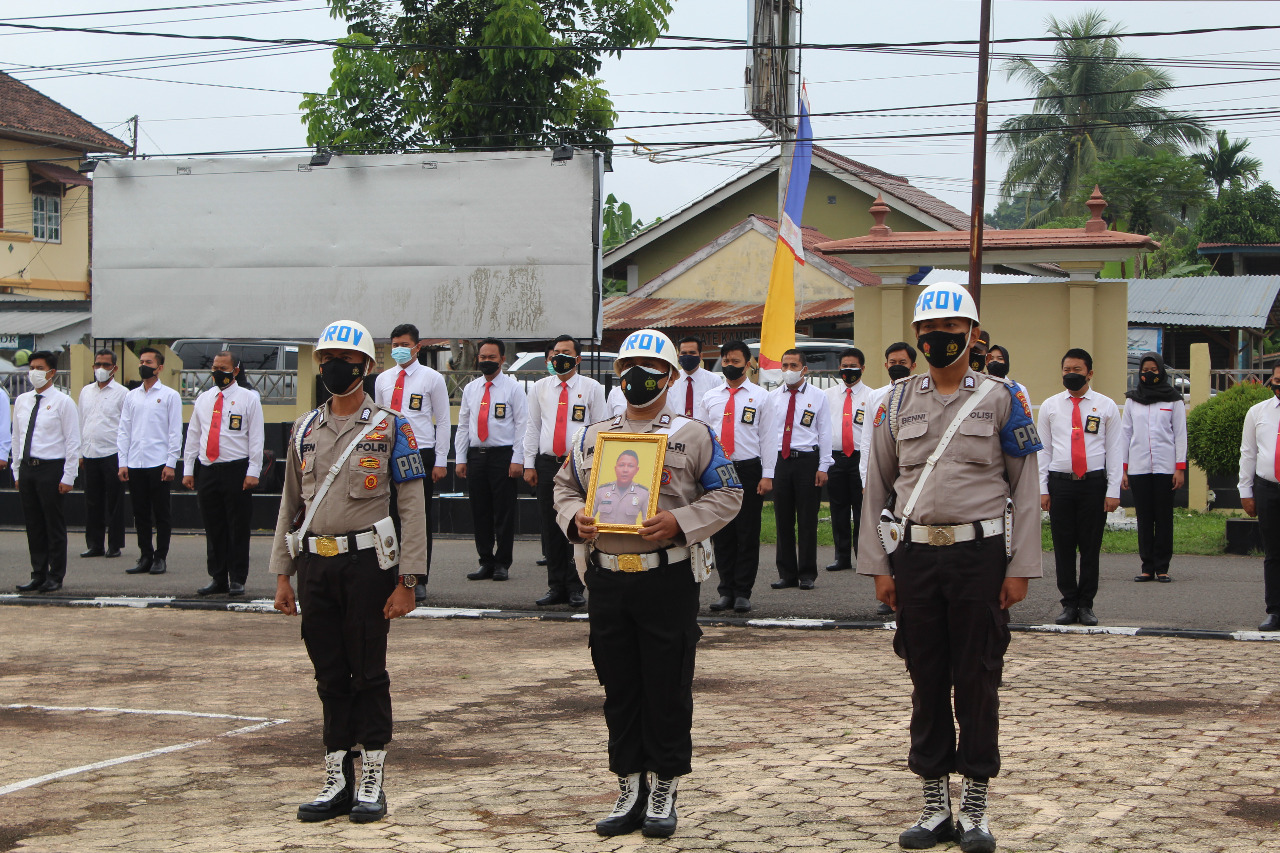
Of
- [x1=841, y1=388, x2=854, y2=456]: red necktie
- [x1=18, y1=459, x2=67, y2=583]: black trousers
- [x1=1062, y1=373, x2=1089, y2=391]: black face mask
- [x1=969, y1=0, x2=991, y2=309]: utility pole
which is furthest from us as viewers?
[x1=969, y1=0, x2=991, y2=309]: utility pole

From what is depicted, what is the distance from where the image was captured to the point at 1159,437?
42.0 ft

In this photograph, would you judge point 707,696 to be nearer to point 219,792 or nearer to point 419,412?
point 219,792

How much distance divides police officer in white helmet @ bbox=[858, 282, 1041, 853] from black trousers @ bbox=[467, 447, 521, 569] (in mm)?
7823

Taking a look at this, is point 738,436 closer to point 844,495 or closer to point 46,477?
point 844,495

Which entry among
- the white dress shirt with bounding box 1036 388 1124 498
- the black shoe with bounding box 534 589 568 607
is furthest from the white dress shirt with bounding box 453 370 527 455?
the white dress shirt with bounding box 1036 388 1124 498

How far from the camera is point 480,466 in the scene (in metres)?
13.1

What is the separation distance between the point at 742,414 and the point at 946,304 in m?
6.34

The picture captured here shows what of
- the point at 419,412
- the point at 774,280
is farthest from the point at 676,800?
the point at 774,280

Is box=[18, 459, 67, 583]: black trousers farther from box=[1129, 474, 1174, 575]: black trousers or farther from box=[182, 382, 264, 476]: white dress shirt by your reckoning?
box=[1129, 474, 1174, 575]: black trousers

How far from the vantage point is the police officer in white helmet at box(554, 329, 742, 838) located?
5.40m

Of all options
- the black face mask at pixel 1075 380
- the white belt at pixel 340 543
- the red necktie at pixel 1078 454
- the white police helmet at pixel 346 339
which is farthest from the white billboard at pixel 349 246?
the white belt at pixel 340 543

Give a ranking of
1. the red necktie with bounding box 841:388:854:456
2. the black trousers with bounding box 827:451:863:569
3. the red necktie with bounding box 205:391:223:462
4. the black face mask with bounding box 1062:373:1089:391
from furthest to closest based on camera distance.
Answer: the black trousers with bounding box 827:451:863:569
the red necktie with bounding box 841:388:854:456
the red necktie with bounding box 205:391:223:462
the black face mask with bounding box 1062:373:1089:391

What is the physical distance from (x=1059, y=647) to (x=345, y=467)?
579 centimetres

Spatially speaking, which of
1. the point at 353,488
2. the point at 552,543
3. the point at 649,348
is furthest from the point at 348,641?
the point at 552,543
